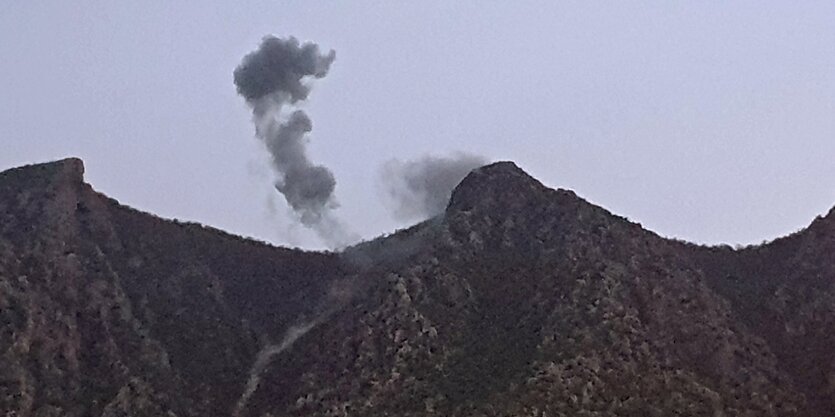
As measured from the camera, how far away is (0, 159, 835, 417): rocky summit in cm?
8612

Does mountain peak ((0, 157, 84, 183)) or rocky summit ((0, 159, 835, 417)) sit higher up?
mountain peak ((0, 157, 84, 183))

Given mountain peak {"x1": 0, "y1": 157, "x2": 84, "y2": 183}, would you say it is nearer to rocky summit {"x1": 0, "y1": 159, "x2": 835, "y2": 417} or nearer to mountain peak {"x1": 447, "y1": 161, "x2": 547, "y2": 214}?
rocky summit {"x1": 0, "y1": 159, "x2": 835, "y2": 417}

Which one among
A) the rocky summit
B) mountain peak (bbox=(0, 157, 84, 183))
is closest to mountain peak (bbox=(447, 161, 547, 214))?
the rocky summit

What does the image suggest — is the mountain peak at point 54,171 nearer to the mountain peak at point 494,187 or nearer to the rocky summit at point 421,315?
the rocky summit at point 421,315

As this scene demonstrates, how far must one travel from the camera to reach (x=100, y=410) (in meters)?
88.9

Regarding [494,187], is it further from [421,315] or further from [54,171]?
[54,171]

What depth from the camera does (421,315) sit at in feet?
311

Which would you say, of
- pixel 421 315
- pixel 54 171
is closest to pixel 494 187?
pixel 421 315

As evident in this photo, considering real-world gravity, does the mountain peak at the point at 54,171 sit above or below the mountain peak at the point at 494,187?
above

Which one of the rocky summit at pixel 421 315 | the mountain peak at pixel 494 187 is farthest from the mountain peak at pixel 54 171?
the mountain peak at pixel 494 187

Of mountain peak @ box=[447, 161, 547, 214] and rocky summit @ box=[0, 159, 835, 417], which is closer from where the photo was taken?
rocky summit @ box=[0, 159, 835, 417]

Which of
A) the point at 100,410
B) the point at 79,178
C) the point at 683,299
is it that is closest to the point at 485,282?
the point at 683,299

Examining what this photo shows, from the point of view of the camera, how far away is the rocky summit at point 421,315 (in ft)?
283

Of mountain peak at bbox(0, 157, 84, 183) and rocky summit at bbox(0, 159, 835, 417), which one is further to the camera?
mountain peak at bbox(0, 157, 84, 183)
